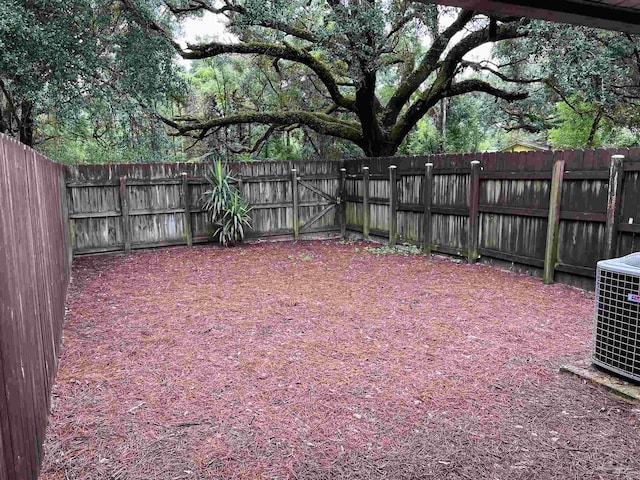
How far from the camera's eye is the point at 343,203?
33.2 ft

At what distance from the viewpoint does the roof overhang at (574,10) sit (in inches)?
84.0

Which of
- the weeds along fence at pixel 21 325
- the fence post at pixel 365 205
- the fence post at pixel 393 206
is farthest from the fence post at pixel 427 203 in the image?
the weeds along fence at pixel 21 325

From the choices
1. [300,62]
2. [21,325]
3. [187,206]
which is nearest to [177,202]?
[187,206]

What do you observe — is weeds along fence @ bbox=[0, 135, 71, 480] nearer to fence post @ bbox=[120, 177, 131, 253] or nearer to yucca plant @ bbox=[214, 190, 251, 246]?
fence post @ bbox=[120, 177, 131, 253]

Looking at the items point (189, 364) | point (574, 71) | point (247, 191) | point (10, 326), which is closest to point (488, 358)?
point (189, 364)

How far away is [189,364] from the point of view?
3.42 m

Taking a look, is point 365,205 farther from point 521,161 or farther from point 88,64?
point 88,64

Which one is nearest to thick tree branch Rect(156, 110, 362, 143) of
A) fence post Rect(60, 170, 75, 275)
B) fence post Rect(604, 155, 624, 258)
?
fence post Rect(60, 170, 75, 275)

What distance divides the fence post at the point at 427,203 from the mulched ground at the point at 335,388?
7.03 feet

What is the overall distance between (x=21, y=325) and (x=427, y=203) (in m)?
6.56

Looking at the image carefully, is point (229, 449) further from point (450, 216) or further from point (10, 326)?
point (450, 216)

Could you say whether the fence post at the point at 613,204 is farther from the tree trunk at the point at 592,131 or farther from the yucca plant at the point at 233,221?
the tree trunk at the point at 592,131

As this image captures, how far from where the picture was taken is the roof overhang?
84.0 inches

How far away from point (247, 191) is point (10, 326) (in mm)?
7792
